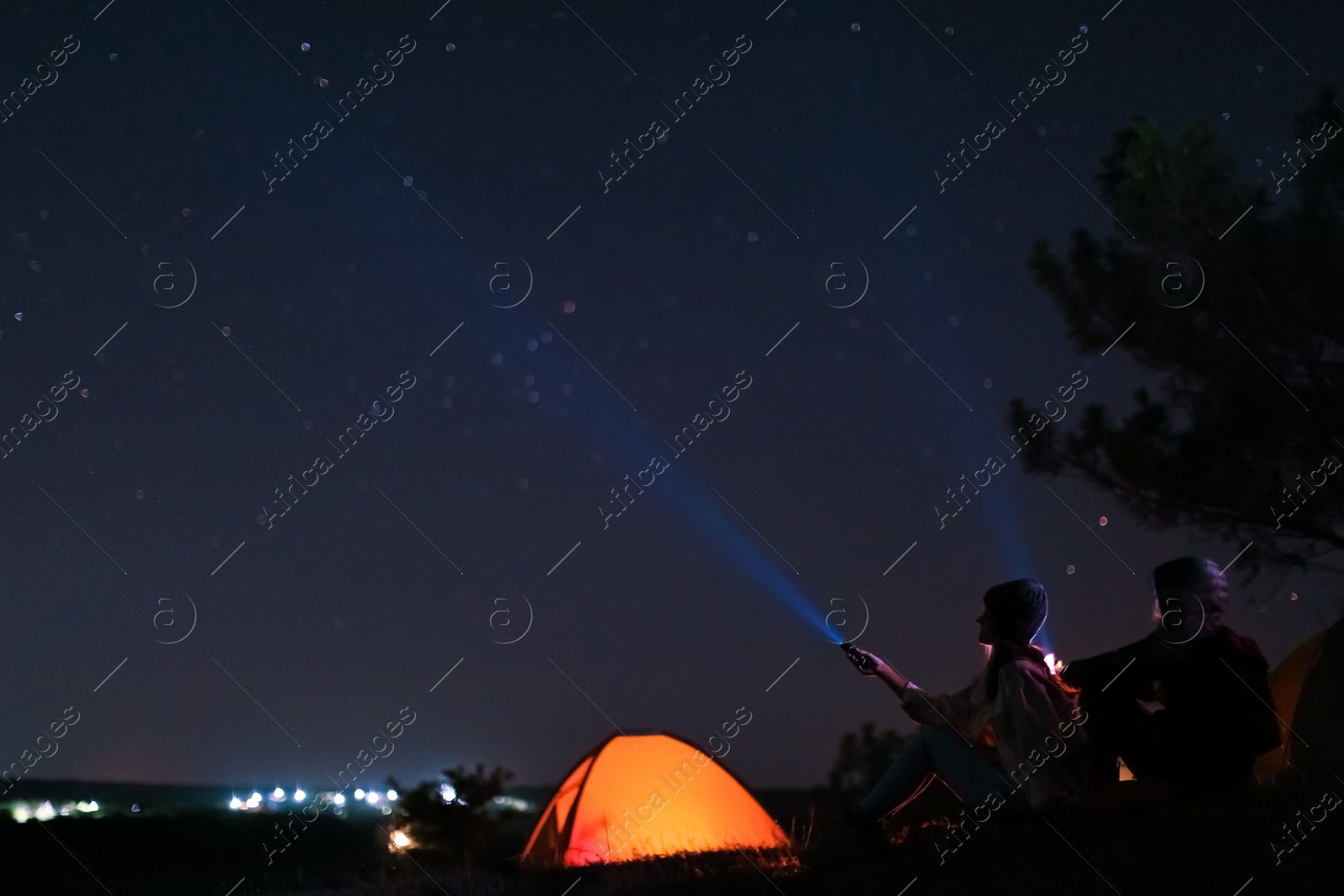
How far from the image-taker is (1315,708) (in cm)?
854

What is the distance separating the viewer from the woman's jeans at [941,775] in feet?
18.1

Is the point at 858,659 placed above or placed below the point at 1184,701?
above

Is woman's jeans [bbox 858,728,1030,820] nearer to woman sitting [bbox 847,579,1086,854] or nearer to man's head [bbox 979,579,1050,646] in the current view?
woman sitting [bbox 847,579,1086,854]

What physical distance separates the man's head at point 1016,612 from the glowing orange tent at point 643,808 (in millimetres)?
4981

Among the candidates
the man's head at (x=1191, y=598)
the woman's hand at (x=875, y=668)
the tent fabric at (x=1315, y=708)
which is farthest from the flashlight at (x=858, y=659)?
the tent fabric at (x=1315, y=708)

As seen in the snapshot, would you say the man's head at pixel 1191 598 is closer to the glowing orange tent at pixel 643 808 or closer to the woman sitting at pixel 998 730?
the woman sitting at pixel 998 730

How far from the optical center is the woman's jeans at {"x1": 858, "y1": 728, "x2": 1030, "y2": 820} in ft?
18.1

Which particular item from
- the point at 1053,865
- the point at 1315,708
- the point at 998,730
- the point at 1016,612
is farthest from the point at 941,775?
the point at 1315,708

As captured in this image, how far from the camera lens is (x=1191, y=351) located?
1226 centimetres

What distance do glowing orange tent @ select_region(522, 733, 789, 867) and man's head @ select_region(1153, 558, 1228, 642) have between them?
5.19 meters

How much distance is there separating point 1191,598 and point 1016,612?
965 mm

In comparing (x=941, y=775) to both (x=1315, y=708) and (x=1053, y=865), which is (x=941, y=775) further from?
(x=1315, y=708)

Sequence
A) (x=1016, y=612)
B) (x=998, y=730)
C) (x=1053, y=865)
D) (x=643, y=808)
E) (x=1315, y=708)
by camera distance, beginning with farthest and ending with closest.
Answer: (x=643, y=808), (x=1315, y=708), (x=1016, y=612), (x=998, y=730), (x=1053, y=865)

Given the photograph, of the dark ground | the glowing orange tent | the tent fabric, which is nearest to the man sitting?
the dark ground
